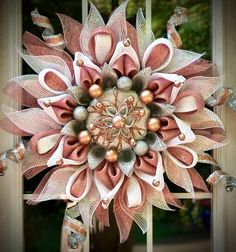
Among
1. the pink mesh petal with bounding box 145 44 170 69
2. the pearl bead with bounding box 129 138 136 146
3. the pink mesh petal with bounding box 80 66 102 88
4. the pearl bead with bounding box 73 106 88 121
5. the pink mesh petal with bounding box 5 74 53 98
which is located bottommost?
the pearl bead with bounding box 129 138 136 146

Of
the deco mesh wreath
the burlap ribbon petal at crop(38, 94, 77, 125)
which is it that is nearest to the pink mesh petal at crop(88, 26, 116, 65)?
the deco mesh wreath

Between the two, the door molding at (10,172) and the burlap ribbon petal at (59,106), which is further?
the door molding at (10,172)

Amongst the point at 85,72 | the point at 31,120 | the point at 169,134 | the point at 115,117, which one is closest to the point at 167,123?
the point at 169,134

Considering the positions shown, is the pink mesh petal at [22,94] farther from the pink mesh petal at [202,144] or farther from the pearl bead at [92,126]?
the pink mesh petal at [202,144]

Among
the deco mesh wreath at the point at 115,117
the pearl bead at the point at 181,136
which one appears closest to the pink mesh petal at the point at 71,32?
the deco mesh wreath at the point at 115,117

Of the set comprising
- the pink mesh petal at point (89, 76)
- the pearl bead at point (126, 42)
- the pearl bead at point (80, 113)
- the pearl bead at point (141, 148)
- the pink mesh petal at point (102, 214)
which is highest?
the pearl bead at point (126, 42)

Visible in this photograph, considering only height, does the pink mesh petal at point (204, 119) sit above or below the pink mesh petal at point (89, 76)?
below

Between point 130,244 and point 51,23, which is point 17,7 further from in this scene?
point 130,244

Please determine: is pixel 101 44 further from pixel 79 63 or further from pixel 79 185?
pixel 79 185

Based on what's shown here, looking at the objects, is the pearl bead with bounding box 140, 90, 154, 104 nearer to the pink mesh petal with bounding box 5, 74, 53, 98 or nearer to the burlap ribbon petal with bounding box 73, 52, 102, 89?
the burlap ribbon petal with bounding box 73, 52, 102, 89
